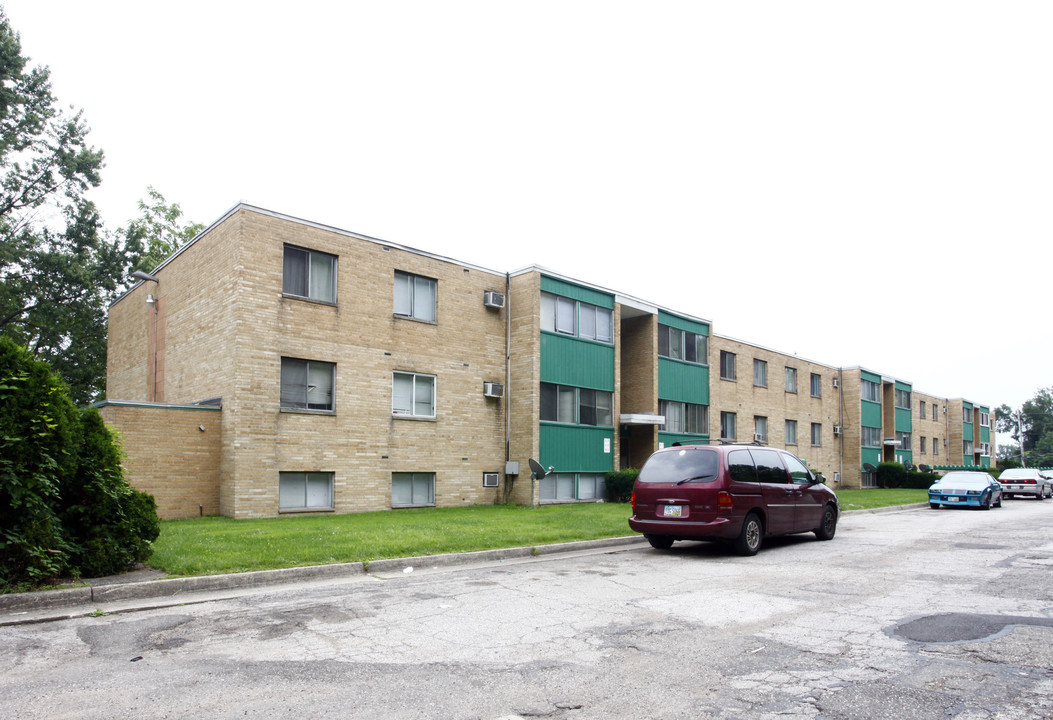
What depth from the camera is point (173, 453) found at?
54.5ft

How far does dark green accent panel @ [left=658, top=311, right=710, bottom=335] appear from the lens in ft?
93.3

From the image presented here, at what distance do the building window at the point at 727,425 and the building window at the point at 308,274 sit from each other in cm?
1984

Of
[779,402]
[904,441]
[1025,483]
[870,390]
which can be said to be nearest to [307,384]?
[779,402]

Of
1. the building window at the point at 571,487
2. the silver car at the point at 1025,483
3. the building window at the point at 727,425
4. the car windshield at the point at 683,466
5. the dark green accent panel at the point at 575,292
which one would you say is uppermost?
the dark green accent panel at the point at 575,292

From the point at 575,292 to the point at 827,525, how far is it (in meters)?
12.2

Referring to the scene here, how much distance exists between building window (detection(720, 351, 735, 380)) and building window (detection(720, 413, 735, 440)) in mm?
1698

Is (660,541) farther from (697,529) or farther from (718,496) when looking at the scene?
(718,496)

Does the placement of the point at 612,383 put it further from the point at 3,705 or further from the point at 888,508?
the point at 3,705

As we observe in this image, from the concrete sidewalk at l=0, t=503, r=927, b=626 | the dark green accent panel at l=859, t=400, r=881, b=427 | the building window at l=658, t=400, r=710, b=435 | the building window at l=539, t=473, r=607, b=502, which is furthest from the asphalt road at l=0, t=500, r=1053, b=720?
the dark green accent panel at l=859, t=400, r=881, b=427

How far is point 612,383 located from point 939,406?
148 ft

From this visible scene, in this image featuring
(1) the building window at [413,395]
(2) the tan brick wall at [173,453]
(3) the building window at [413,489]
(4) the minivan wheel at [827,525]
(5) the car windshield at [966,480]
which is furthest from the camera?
(5) the car windshield at [966,480]

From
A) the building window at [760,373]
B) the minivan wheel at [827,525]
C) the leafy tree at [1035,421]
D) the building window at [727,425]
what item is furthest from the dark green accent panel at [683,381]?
the leafy tree at [1035,421]

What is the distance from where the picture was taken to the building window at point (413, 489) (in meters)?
19.9

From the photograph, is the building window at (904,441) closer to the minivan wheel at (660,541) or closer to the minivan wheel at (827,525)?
the minivan wheel at (827,525)
